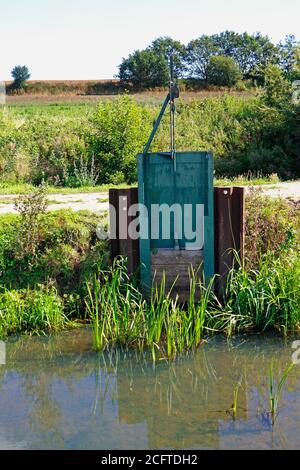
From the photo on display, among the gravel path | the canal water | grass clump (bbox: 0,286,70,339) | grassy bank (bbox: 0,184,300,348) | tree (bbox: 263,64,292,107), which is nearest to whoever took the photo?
the canal water

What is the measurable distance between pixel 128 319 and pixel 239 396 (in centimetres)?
187

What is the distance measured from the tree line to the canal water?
41421 millimetres

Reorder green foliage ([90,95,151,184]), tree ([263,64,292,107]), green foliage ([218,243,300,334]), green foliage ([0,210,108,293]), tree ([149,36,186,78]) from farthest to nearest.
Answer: tree ([149,36,186,78]), tree ([263,64,292,107]), green foliage ([90,95,151,184]), green foliage ([0,210,108,293]), green foliage ([218,243,300,334])

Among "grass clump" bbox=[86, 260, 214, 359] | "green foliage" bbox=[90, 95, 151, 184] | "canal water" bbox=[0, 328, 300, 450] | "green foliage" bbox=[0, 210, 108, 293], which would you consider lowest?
"canal water" bbox=[0, 328, 300, 450]

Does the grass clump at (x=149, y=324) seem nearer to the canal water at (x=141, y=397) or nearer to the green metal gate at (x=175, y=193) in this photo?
the canal water at (x=141, y=397)

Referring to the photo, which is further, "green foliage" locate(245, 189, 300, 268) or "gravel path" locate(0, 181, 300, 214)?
"gravel path" locate(0, 181, 300, 214)

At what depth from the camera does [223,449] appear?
233 inches

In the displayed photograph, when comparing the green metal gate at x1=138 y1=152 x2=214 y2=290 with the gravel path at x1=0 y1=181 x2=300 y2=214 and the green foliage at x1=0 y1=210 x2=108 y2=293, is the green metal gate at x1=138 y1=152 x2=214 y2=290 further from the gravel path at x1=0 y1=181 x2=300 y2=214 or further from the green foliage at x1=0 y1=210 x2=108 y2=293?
the gravel path at x1=0 y1=181 x2=300 y2=214

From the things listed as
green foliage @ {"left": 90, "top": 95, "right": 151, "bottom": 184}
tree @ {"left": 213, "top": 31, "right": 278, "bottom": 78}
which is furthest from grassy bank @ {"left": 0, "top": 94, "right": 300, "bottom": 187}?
tree @ {"left": 213, "top": 31, "right": 278, "bottom": 78}

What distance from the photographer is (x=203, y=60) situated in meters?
60.8

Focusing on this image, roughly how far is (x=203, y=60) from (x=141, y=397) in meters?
56.7

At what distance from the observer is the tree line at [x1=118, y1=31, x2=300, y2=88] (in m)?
52.7
